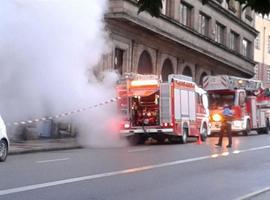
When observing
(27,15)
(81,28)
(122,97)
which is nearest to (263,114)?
(122,97)

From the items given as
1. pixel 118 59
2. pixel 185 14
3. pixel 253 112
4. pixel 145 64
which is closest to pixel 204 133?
pixel 118 59

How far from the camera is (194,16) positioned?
45.4 metres

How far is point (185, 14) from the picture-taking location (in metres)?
44.8

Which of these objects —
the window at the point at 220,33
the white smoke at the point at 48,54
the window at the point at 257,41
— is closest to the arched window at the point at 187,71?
the window at the point at 220,33

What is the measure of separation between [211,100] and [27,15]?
1853 centimetres

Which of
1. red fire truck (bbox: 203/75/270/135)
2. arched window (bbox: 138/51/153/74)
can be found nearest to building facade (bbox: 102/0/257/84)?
arched window (bbox: 138/51/153/74)

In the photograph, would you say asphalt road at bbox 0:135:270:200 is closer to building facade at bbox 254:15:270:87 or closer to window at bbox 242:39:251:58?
window at bbox 242:39:251:58

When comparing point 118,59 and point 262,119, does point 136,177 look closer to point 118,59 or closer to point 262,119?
point 118,59

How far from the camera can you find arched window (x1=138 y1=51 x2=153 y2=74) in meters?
38.1

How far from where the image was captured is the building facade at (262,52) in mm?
64562

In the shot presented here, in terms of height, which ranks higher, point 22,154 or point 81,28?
point 81,28

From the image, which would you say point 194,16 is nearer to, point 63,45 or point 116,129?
point 116,129

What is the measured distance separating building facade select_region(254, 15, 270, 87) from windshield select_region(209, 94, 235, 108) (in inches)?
1146

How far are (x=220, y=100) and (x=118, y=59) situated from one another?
241 inches
